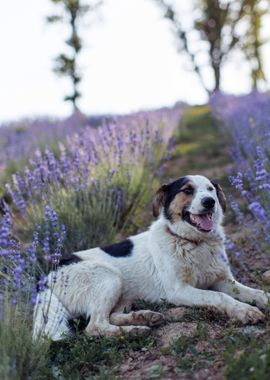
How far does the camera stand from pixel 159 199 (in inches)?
163

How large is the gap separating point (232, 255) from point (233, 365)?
7.59 feet

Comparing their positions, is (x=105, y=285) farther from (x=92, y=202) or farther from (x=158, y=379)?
(x=92, y=202)

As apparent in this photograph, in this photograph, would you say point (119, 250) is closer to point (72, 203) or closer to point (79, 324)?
point (79, 324)

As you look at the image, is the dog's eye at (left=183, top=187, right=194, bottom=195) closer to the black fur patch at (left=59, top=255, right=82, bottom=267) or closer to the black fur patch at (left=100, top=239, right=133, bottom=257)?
the black fur patch at (left=100, top=239, right=133, bottom=257)

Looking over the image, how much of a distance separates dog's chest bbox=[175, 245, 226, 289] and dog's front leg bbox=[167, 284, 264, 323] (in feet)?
0.35

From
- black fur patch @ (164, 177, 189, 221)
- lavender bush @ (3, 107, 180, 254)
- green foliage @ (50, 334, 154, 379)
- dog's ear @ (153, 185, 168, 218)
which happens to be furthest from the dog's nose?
lavender bush @ (3, 107, 180, 254)

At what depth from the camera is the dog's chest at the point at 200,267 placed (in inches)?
148

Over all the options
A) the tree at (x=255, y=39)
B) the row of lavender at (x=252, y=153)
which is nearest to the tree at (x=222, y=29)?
the tree at (x=255, y=39)

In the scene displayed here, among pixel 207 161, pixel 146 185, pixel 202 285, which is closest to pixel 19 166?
pixel 146 185

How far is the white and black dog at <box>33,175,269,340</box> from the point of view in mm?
3494

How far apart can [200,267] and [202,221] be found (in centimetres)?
34

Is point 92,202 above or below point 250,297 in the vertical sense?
above

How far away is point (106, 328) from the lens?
3436 millimetres

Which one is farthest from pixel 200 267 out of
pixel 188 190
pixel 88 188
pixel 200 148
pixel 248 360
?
pixel 200 148
